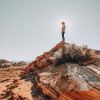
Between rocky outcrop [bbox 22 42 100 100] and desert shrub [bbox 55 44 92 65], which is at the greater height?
desert shrub [bbox 55 44 92 65]

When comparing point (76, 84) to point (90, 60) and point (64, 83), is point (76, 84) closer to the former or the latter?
point (64, 83)

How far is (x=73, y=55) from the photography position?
956 cm

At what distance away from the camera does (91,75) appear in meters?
8.01

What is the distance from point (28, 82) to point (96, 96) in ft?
17.6

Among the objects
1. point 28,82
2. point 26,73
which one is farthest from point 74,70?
point 26,73

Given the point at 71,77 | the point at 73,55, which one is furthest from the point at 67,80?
the point at 73,55

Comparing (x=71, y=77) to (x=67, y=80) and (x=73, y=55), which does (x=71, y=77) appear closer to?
(x=67, y=80)

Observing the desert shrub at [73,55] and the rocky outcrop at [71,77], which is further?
the desert shrub at [73,55]

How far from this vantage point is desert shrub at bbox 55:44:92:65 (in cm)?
Result: 960

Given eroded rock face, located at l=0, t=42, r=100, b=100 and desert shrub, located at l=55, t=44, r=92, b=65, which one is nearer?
eroded rock face, located at l=0, t=42, r=100, b=100

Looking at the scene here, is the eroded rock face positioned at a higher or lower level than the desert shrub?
lower

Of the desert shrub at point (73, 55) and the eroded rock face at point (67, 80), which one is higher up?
the desert shrub at point (73, 55)

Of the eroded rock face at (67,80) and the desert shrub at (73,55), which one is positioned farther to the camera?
the desert shrub at (73,55)

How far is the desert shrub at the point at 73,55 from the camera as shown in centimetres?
960
